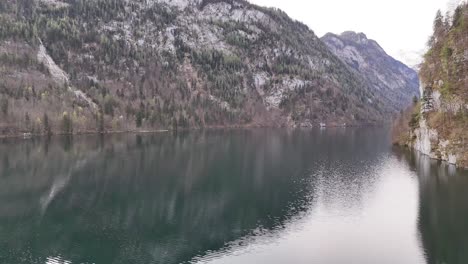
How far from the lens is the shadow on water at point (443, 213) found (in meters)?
52.6

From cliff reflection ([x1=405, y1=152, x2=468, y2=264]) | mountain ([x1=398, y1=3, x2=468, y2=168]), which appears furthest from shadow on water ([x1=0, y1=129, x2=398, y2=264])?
mountain ([x1=398, y1=3, x2=468, y2=168])

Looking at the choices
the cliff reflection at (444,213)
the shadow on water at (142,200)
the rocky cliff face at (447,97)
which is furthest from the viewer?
the rocky cliff face at (447,97)

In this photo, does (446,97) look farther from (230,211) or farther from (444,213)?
(230,211)

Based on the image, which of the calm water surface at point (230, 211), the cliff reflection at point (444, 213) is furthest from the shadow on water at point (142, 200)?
the cliff reflection at point (444, 213)

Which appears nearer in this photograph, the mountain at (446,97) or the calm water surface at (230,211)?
the calm water surface at (230,211)

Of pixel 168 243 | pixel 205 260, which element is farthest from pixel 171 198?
pixel 205 260

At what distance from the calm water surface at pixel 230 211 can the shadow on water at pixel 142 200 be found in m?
0.22

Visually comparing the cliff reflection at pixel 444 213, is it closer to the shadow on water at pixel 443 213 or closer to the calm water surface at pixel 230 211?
the shadow on water at pixel 443 213

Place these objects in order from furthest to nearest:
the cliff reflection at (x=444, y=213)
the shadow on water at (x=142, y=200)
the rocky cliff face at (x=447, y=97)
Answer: the rocky cliff face at (x=447, y=97) < the shadow on water at (x=142, y=200) < the cliff reflection at (x=444, y=213)

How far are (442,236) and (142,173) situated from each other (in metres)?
73.8

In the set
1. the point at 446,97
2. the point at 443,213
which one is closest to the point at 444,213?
the point at 443,213

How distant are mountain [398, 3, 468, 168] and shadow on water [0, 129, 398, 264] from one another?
2127 cm

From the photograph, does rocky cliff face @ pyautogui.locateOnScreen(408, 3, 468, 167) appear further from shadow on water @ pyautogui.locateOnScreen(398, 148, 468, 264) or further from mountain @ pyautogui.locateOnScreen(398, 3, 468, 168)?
shadow on water @ pyautogui.locateOnScreen(398, 148, 468, 264)

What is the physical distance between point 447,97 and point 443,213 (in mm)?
63302
